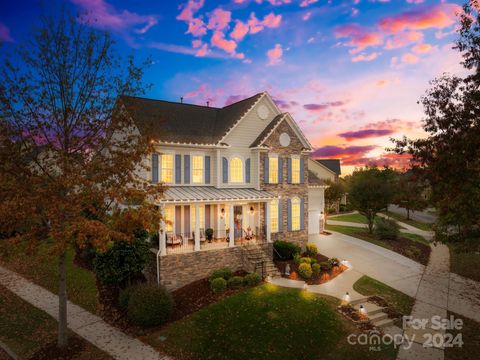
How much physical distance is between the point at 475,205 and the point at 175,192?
47.6 feet

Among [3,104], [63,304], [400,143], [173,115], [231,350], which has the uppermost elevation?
[173,115]

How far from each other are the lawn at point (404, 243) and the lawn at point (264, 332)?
42.0 feet

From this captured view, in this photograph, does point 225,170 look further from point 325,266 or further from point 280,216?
point 325,266

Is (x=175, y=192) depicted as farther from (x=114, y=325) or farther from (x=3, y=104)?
(x=3, y=104)

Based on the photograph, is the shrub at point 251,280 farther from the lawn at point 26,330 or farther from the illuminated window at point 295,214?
the lawn at point 26,330

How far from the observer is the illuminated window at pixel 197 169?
71.8ft

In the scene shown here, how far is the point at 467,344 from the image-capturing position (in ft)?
42.1

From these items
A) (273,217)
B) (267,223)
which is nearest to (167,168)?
(267,223)

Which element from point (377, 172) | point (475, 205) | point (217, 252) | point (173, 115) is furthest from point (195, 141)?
point (377, 172)

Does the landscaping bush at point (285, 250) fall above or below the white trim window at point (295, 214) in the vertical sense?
below

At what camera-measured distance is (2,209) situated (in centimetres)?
980

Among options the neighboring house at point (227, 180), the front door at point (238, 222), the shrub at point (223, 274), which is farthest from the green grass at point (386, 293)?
the front door at point (238, 222)

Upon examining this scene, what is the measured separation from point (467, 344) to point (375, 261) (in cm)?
1026

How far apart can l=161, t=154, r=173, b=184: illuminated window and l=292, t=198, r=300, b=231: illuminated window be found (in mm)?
9288
